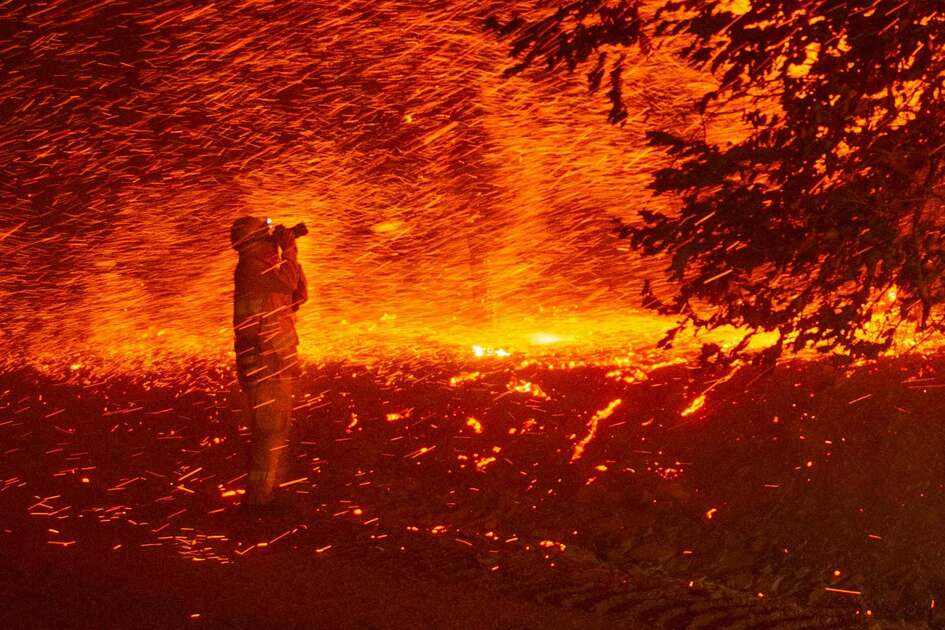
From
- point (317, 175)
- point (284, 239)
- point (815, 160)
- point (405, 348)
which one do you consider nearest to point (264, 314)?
point (284, 239)

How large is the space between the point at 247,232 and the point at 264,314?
23.6 inches

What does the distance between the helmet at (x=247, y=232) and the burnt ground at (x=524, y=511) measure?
1847 mm

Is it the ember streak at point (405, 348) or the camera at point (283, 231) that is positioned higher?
the camera at point (283, 231)

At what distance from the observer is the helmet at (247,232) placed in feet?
26.3

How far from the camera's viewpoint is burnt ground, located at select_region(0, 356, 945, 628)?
5.98 metres

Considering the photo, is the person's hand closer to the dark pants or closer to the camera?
the camera

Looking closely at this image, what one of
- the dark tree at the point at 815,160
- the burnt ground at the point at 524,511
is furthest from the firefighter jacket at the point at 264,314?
the dark tree at the point at 815,160

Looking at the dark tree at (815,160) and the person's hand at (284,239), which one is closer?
the dark tree at (815,160)

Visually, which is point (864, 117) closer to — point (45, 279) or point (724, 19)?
point (724, 19)

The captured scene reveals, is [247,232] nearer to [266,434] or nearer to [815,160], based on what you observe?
[266,434]

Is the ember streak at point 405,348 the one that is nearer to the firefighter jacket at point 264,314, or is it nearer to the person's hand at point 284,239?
the firefighter jacket at point 264,314

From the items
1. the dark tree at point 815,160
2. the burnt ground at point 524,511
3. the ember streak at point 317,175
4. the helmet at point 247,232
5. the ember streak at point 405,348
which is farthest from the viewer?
the ember streak at point 317,175

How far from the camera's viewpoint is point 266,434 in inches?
314

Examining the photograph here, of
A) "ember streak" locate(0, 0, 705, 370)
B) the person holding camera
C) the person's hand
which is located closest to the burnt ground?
the person holding camera
